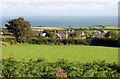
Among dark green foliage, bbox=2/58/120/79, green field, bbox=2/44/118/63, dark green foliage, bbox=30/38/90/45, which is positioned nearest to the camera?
dark green foliage, bbox=2/58/120/79

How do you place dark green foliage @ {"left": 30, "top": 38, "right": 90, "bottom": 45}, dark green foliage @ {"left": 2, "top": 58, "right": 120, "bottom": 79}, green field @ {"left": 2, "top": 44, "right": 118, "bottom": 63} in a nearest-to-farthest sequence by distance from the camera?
dark green foliage @ {"left": 2, "top": 58, "right": 120, "bottom": 79}, green field @ {"left": 2, "top": 44, "right": 118, "bottom": 63}, dark green foliage @ {"left": 30, "top": 38, "right": 90, "bottom": 45}

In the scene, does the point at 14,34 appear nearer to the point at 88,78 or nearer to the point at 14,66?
the point at 14,66

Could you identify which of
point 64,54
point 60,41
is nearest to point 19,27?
point 60,41

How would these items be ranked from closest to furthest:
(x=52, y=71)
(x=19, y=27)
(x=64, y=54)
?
1. (x=52, y=71)
2. (x=64, y=54)
3. (x=19, y=27)

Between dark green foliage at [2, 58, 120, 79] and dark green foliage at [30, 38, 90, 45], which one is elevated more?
dark green foliage at [2, 58, 120, 79]

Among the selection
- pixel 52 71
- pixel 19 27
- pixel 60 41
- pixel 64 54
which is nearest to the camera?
pixel 52 71

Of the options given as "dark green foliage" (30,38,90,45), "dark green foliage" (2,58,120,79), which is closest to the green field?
"dark green foliage" (2,58,120,79)

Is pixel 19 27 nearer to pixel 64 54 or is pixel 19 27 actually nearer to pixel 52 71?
pixel 64 54

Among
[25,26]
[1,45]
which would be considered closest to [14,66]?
[1,45]

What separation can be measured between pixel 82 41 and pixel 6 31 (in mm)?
12378

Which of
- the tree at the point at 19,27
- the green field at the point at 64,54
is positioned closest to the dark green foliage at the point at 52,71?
the green field at the point at 64,54

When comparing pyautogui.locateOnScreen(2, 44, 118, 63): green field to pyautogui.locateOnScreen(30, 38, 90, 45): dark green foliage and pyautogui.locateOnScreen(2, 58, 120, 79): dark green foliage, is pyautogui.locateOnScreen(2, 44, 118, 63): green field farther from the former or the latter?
pyautogui.locateOnScreen(30, 38, 90, 45): dark green foliage

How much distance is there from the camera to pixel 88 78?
9.39 meters

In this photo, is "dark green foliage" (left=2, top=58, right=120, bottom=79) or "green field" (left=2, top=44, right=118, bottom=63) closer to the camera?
"dark green foliage" (left=2, top=58, right=120, bottom=79)
